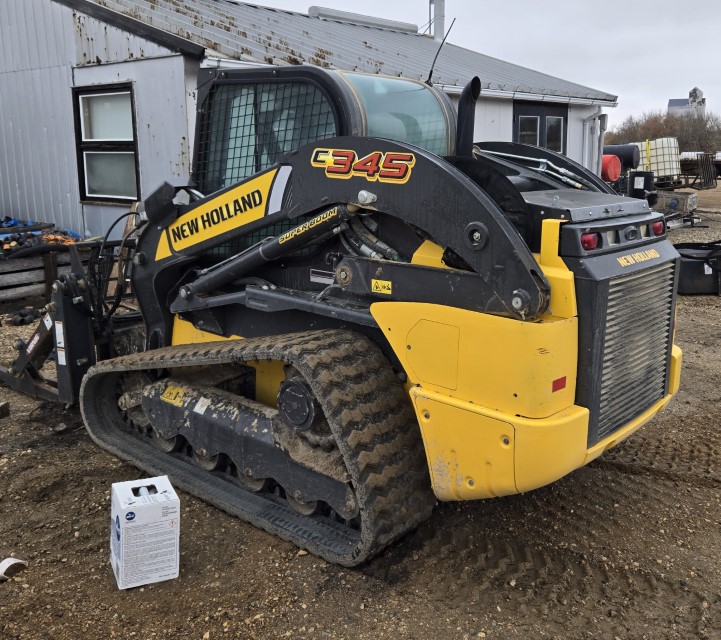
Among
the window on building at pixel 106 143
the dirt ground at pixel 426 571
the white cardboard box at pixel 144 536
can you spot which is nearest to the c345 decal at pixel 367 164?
the white cardboard box at pixel 144 536

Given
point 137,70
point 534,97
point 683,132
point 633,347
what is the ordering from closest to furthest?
1. point 633,347
2. point 137,70
3. point 534,97
4. point 683,132

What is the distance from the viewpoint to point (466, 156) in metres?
3.37

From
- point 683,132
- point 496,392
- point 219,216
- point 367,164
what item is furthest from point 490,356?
point 683,132

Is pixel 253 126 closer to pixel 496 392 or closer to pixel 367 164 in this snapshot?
pixel 367 164

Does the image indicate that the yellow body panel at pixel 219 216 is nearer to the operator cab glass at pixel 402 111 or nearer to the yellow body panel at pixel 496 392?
the operator cab glass at pixel 402 111

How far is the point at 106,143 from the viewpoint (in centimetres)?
935

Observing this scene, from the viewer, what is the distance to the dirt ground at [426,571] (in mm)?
3018

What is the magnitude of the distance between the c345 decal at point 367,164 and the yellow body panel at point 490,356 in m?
0.55

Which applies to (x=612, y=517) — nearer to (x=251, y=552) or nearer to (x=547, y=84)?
(x=251, y=552)

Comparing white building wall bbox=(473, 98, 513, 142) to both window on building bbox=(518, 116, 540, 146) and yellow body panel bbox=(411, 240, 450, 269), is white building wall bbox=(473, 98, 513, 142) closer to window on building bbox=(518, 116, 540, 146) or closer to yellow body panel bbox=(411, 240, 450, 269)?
window on building bbox=(518, 116, 540, 146)

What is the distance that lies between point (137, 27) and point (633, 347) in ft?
23.2

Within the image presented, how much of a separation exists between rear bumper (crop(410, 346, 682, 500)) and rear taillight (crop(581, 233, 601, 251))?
64 centimetres

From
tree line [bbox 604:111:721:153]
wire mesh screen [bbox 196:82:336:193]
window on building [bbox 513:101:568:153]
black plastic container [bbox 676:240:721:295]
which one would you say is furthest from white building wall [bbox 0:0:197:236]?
tree line [bbox 604:111:721:153]

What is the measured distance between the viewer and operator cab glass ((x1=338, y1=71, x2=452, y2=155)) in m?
3.79
